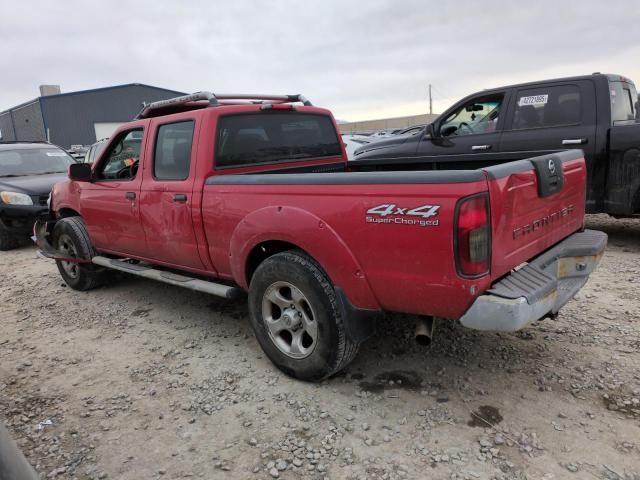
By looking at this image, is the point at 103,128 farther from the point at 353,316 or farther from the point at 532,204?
the point at 532,204

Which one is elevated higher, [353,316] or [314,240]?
[314,240]

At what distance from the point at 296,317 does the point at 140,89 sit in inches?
1405

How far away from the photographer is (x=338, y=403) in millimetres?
Result: 2928

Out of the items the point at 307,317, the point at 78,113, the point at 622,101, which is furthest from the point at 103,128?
the point at 307,317

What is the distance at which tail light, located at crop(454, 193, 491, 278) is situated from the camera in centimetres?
225

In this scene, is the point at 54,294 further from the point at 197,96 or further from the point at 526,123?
the point at 526,123

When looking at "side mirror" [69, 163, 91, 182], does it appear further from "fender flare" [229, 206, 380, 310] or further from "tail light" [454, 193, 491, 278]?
"tail light" [454, 193, 491, 278]

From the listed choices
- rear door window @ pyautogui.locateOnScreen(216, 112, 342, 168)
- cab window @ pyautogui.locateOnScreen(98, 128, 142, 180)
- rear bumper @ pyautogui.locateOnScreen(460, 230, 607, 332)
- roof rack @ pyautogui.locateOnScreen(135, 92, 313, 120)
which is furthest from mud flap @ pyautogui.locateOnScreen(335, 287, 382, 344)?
cab window @ pyautogui.locateOnScreen(98, 128, 142, 180)

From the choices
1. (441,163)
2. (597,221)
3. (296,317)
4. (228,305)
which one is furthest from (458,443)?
(597,221)

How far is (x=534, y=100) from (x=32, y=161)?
8.56 m

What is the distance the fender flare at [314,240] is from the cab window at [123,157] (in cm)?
180

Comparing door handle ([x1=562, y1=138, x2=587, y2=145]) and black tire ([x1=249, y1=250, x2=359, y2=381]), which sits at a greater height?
door handle ([x1=562, y1=138, x2=587, y2=145])

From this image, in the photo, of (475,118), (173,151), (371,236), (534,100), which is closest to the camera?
(371,236)

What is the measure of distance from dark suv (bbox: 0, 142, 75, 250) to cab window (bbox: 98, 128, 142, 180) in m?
3.80
